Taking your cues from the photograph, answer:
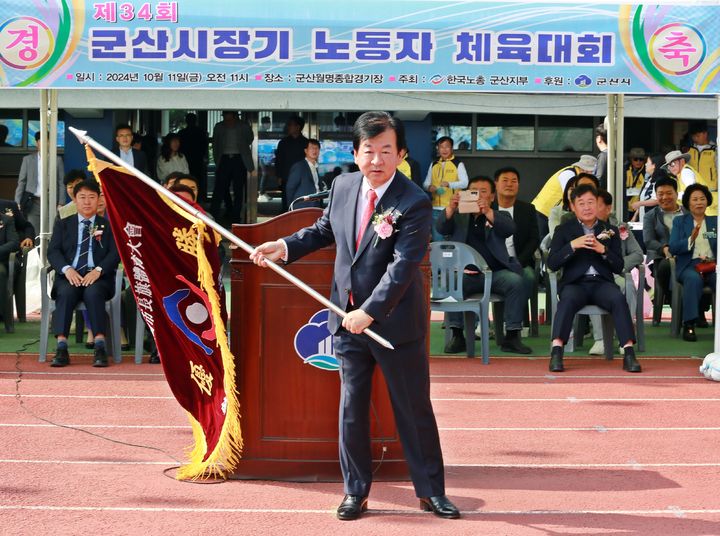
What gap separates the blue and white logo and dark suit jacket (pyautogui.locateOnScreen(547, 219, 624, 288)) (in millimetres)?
4428

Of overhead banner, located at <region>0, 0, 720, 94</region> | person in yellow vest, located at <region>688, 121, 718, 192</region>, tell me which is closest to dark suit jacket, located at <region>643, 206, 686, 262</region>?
overhead banner, located at <region>0, 0, 720, 94</region>

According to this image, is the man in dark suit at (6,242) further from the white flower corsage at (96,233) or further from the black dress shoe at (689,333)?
the black dress shoe at (689,333)

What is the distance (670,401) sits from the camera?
27.8ft

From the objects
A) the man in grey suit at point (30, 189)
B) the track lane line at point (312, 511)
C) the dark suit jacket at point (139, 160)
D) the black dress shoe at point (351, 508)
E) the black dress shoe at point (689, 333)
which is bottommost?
the track lane line at point (312, 511)

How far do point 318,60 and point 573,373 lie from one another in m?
3.29

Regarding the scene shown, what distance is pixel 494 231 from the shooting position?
35.2 feet

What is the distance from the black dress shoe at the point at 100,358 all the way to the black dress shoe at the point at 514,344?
11.6 feet

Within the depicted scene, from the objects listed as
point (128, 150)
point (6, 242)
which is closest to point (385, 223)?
point (6, 242)

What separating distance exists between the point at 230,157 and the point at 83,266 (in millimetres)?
8320

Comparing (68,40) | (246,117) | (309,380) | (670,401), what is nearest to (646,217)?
(670,401)

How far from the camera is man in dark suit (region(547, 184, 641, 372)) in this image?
387 inches

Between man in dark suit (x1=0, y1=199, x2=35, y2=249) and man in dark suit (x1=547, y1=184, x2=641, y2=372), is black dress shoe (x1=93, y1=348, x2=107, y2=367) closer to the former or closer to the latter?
man in dark suit (x1=0, y1=199, x2=35, y2=249)

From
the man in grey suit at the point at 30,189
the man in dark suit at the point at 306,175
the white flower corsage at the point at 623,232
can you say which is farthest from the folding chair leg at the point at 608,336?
the man in grey suit at the point at 30,189

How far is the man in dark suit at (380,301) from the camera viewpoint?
17.0ft
